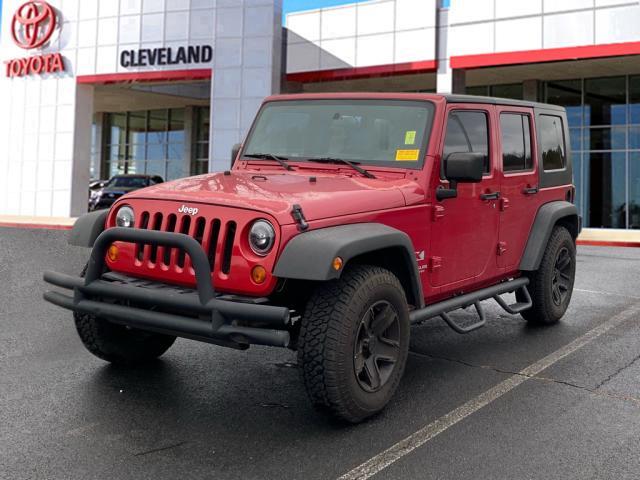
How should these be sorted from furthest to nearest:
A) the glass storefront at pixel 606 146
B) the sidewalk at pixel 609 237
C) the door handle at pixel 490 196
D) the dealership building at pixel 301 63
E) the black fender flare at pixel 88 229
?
the glass storefront at pixel 606 146 → the dealership building at pixel 301 63 → the sidewalk at pixel 609 237 → the door handle at pixel 490 196 → the black fender flare at pixel 88 229

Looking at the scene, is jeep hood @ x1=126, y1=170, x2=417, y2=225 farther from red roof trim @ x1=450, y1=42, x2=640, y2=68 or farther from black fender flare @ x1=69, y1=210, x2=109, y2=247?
red roof trim @ x1=450, y1=42, x2=640, y2=68

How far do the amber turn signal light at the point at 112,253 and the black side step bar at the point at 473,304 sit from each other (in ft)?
6.21

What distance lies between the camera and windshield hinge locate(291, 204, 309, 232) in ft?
13.3

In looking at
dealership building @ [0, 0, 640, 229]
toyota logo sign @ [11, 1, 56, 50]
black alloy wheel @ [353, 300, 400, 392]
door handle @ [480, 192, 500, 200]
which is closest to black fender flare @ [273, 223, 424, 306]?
black alloy wheel @ [353, 300, 400, 392]

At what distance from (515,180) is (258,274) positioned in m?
3.04

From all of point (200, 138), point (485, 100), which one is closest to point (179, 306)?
point (485, 100)

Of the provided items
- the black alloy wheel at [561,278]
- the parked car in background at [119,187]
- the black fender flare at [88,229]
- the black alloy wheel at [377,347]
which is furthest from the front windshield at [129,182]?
the black alloy wheel at [377,347]

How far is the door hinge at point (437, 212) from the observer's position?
5027mm

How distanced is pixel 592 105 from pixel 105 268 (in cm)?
2259

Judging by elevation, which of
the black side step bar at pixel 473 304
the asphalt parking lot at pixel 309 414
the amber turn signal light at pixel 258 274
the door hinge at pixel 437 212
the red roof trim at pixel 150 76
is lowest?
the asphalt parking lot at pixel 309 414

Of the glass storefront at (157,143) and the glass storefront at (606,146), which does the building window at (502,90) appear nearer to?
the glass storefront at (606,146)

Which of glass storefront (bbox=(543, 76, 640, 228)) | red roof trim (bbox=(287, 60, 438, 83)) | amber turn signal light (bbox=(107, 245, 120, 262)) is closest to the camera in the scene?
amber turn signal light (bbox=(107, 245, 120, 262))

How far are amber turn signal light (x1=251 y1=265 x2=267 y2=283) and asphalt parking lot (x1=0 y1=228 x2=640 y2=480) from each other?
0.88 metres

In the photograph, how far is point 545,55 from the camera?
20.5 metres
